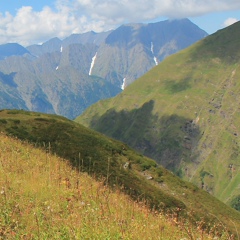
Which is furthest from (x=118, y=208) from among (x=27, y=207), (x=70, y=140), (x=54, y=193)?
(x=70, y=140)

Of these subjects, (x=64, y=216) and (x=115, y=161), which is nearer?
(x=64, y=216)

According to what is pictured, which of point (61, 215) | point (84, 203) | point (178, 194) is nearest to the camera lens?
point (61, 215)

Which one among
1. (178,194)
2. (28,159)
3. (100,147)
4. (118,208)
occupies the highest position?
(118,208)

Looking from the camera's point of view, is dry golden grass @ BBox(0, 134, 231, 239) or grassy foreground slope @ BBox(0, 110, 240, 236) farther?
grassy foreground slope @ BBox(0, 110, 240, 236)

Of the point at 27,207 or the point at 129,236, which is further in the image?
the point at 27,207

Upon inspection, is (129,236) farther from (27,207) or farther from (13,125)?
(13,125)

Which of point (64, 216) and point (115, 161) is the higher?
point (64, 216)

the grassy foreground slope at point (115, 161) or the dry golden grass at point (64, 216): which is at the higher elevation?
the dry golden grass at point (64, 216)

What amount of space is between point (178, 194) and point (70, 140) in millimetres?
12058

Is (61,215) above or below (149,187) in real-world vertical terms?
above

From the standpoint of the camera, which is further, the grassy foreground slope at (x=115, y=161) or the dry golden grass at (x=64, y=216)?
the grassy foreground slope at (x=115, y=161)

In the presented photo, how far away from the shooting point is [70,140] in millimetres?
33688

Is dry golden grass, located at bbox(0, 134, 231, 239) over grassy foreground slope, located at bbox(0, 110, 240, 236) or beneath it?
over

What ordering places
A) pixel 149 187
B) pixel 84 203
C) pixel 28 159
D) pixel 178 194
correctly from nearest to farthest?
pixel 84 203, pixel 28 159, pixel 149 187, pixel 178 194
